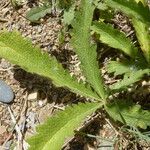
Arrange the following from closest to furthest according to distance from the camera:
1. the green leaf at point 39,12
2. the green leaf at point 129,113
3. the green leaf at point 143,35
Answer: the green leaf at point 129,113 < the green leaf at point 143,35 < the green leaf at point 39,12

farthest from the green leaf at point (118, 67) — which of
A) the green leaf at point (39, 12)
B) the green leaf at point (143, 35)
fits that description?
the green leaf at point (39, 12)

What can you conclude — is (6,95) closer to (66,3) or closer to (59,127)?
(59,127)

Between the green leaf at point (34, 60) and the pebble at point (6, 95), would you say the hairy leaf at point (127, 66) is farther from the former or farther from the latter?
the pebble at point (6, 95)

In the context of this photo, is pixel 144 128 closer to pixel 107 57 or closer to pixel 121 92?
pixel 121 92

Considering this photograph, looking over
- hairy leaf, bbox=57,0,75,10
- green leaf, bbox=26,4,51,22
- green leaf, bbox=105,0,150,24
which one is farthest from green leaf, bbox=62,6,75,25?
green leaf, bbox=105,0,150,24

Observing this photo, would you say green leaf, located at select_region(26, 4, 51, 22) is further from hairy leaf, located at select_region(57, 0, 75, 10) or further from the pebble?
the pebble

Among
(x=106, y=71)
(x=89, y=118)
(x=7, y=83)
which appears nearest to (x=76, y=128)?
(x=89, y=118)

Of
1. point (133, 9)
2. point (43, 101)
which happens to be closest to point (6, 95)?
point (43, 101)
